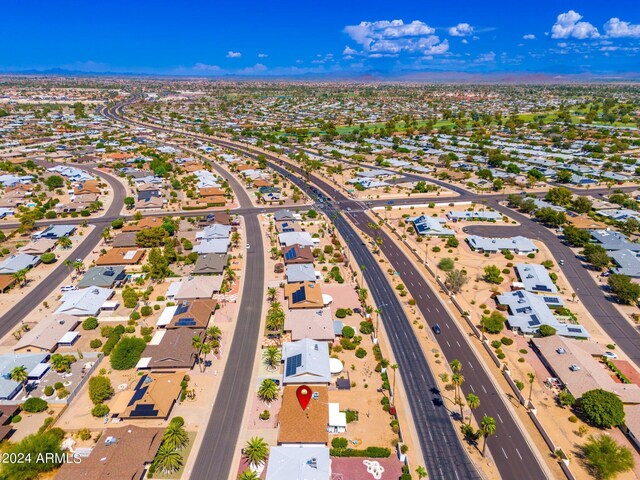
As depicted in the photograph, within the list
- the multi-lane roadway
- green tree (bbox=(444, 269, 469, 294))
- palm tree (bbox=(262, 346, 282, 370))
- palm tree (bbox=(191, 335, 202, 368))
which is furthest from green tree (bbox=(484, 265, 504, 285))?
palm tree (bbox=(191, 335, 202, 368))

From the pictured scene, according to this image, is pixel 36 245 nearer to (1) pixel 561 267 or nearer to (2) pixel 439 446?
(2) pixel 439 446

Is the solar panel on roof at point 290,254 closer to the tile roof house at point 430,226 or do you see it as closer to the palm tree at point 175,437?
the tile roof house at point 430,226

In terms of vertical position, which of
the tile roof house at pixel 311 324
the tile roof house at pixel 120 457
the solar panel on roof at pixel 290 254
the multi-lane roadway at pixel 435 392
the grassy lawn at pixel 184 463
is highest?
the tile roof house at pixel 120 457

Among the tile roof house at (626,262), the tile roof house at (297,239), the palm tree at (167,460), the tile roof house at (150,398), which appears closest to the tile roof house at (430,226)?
the tile roof house at (297,239)

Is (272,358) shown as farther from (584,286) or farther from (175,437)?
(584,286)

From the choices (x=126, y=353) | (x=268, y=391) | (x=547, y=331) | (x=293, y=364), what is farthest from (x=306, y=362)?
(x=547, y=331)

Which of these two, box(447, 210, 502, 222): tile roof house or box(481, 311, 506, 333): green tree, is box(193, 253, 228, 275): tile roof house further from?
box(447, 210, 502, 222): tile roof house

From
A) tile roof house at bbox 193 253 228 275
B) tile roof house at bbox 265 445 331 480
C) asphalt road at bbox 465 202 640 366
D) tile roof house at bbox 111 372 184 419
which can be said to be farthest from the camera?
tile roof house at bbox 193 253 228 275
